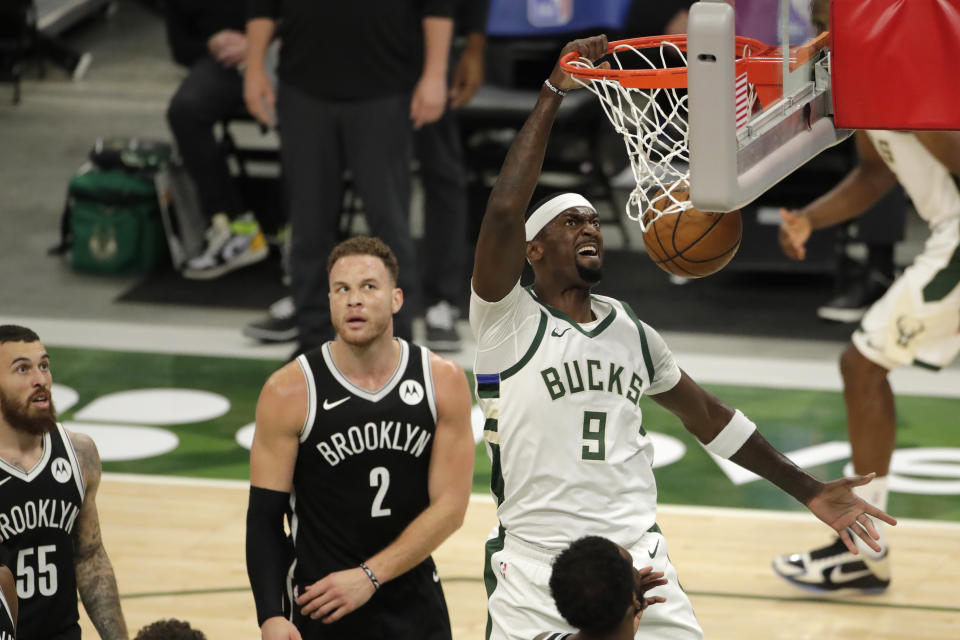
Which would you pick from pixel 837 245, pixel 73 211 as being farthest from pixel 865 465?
pixel 73 211

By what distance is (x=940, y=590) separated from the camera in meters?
6.02

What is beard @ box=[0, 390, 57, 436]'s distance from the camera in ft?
14.4

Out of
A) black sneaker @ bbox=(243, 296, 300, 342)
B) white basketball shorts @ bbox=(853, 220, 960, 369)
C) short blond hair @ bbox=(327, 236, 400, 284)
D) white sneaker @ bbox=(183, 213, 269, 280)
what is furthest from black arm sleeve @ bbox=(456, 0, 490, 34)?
short blond hair @ bbox=(327, 236, 400, 284)

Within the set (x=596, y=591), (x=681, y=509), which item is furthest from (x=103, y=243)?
(x=596, y=591)

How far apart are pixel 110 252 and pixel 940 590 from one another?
6066 mm

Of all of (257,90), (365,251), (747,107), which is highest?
→ (747,107)

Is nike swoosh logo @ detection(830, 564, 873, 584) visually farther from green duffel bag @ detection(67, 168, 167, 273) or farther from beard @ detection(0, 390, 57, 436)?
green duffel bag @ detection(67, 168, 167, 273)

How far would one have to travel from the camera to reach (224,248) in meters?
10.3

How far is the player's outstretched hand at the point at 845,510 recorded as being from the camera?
4.26 m

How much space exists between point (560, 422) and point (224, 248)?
632 cm

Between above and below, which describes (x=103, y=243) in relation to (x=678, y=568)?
above

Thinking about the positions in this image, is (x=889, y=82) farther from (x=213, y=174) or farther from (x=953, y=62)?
(x=213, y=174)

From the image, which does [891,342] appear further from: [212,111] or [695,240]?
[212,111]

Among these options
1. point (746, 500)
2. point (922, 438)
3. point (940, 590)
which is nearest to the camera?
point (940, 590)
